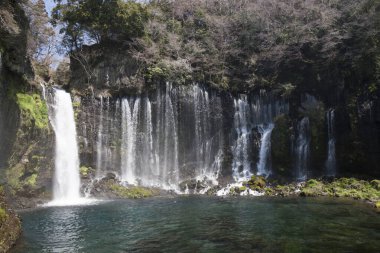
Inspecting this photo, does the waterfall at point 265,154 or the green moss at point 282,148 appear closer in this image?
the green moss at point 282,148

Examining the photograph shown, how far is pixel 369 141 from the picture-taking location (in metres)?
30.2

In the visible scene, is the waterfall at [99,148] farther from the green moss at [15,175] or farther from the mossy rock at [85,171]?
the green moss at [15,175]

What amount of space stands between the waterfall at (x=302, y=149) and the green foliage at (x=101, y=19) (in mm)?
18379

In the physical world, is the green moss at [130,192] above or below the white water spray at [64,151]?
below

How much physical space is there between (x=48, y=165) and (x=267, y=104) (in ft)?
69.5

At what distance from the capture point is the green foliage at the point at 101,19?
35281mm

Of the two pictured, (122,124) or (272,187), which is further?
(122,124)

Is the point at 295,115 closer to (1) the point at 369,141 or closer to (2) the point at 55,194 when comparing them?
(1) the point at 369,141

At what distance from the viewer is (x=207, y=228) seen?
1598 centimetres

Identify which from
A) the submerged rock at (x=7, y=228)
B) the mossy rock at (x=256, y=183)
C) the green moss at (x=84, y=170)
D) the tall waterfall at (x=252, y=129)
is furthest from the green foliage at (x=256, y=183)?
the submerged rock at (x=7, y=228)

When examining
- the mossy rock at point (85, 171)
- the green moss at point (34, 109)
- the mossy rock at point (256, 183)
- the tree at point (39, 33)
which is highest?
the tree at point (39, 33)

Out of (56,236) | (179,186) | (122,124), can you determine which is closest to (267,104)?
(179,186)

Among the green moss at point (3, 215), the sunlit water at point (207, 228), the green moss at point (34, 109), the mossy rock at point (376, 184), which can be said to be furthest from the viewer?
the mossy rock at point (376, 184)

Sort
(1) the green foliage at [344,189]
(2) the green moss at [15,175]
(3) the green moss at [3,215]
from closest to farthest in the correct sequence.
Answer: (3) the green moss at [3,215] → (2) the green moss at [15,175] → (1) the green foliage at [344,189]
